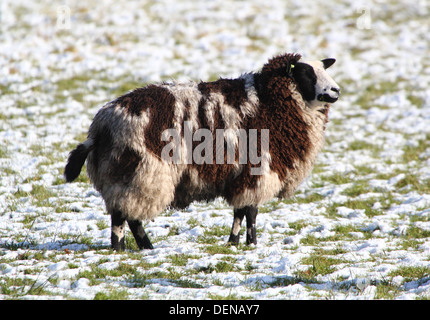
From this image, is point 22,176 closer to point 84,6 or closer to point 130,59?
point 130,59

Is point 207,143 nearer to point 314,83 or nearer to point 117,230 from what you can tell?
point 117,230

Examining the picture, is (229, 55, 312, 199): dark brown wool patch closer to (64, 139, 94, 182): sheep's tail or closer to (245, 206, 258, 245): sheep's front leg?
(245, 206, 258, 245): sheep's front leg

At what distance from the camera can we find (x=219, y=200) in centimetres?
851

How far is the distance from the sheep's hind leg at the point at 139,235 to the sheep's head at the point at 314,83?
263 centimetres

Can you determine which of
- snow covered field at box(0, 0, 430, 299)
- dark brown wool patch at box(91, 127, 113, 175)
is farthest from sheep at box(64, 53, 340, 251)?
snow covered field at box(0, 0, 430, 299)

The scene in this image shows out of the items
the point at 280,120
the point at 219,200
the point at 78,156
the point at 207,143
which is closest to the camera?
the point at 78,156

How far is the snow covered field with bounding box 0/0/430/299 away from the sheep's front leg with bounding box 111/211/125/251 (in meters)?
0.14

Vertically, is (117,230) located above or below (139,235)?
above


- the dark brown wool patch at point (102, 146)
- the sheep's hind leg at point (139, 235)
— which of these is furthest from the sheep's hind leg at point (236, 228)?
the dark brown wool patch at point (102, 146)

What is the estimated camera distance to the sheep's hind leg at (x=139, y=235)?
6219mm

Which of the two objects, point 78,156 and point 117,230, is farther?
point 117,230

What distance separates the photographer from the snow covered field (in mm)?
5164

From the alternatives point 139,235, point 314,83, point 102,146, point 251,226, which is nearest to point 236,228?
point 251,226

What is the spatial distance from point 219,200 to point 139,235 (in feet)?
8.14
